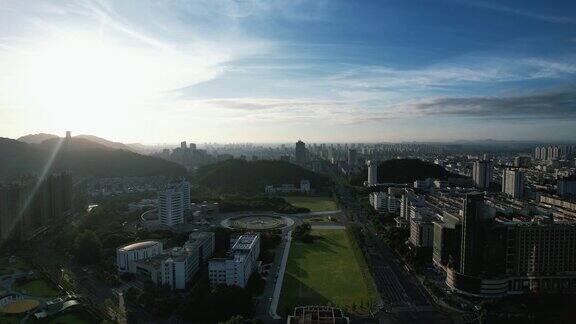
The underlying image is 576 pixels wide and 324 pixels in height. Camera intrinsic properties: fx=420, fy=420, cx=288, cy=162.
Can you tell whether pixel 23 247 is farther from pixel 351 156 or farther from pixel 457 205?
pixel 351 156

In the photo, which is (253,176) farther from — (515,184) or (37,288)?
(37,288)

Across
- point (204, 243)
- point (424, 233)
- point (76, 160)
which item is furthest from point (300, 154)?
point (204, 243)

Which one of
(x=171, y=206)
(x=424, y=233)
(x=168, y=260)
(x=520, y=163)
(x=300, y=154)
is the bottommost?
(x=168, y=260)

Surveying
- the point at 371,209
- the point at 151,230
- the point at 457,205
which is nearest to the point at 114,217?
the point at 151,230

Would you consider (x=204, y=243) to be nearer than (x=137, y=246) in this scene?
No

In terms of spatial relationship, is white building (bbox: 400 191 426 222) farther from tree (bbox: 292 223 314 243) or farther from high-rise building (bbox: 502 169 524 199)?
high-rise building (bbox: 502 169 524 199)

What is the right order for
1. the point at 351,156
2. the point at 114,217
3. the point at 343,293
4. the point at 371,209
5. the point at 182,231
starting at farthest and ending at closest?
the point at 351,156 < the point at 371,209 < the point at 114,217 < the point at 182,231 < the point at 343,293

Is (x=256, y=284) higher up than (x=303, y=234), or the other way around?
(x=303, y=234)
